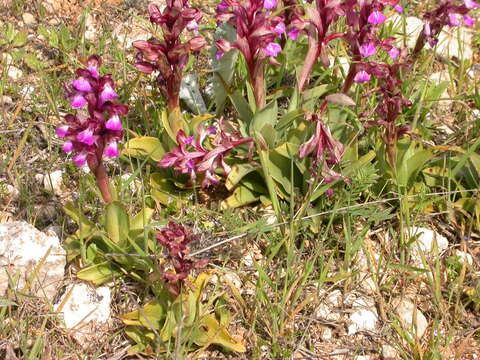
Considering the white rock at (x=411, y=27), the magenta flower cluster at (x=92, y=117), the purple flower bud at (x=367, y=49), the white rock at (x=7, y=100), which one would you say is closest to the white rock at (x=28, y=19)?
the white rock at (x=7, y=100)

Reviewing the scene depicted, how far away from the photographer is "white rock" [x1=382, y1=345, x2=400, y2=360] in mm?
2412

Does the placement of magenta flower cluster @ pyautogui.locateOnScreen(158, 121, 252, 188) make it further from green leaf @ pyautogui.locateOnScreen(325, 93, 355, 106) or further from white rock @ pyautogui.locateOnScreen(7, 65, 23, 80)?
white rock @ pyautogui.locateOnScreen(7, 65, 23, 80)

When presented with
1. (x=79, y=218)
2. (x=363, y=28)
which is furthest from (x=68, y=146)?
(x=363, y=28)

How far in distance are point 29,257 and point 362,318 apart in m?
1.60

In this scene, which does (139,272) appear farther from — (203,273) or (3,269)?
(3,269)

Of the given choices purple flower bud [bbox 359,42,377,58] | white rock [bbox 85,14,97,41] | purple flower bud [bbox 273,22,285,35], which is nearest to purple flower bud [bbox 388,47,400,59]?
purple flower bud [bbox 359,42,377,58]

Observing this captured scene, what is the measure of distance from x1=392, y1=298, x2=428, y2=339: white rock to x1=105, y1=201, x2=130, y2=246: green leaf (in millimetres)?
1362

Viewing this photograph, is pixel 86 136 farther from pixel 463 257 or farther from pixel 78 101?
pixel 463 257

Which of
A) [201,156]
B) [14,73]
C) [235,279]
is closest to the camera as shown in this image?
[235,279]

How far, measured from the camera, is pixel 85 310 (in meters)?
2.43

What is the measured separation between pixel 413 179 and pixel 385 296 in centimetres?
69

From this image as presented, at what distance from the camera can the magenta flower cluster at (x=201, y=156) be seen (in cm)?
269

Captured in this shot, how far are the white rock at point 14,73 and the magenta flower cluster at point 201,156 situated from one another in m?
1.54

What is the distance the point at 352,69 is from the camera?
275 cm
